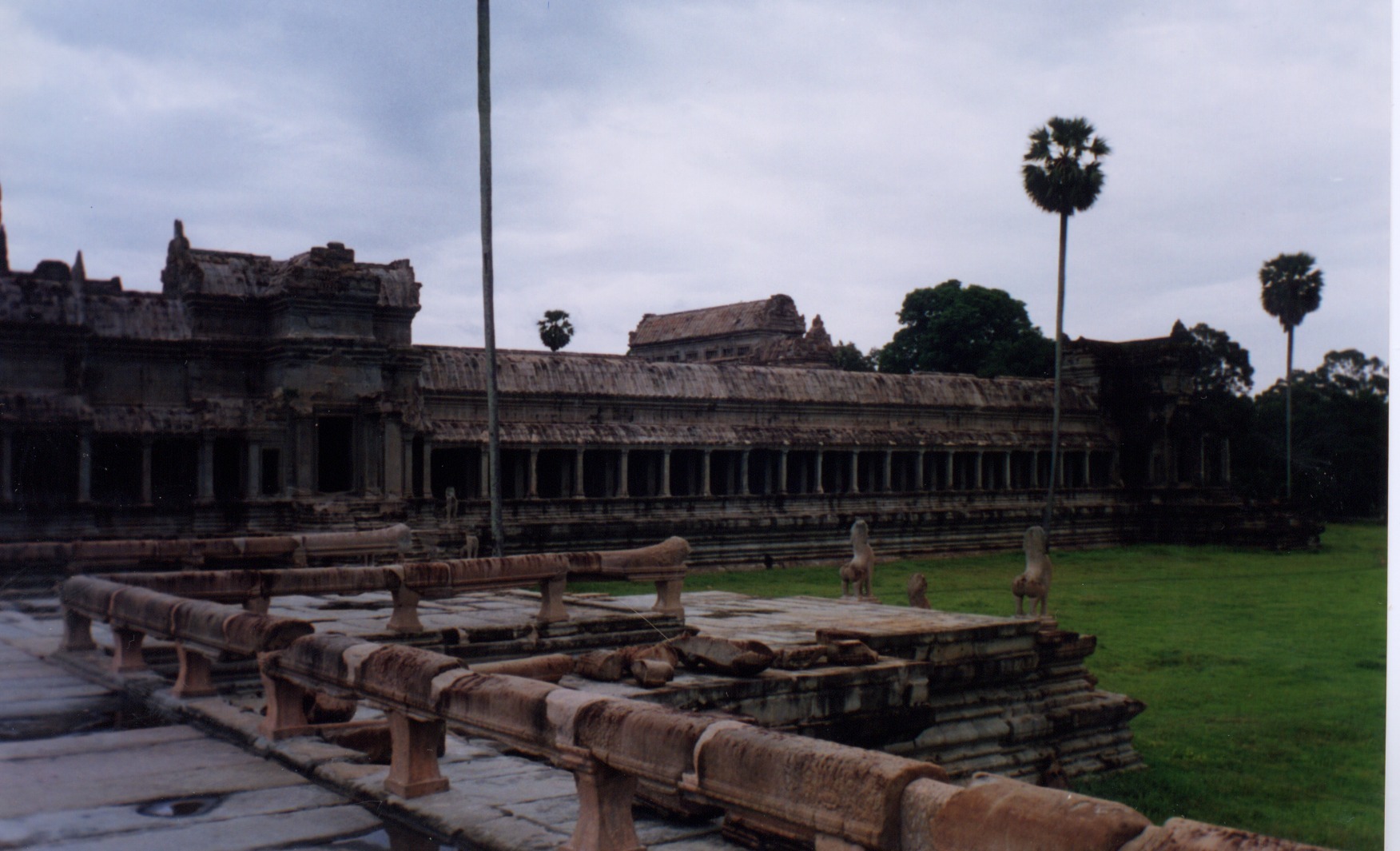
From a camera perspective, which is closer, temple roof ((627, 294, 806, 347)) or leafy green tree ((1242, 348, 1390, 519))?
leafy green tree ((1242, 348, 1390, 519))

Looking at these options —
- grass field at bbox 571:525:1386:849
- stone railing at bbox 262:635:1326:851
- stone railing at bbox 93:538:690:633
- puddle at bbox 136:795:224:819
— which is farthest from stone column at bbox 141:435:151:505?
puddle at bbox 136:795:224:819

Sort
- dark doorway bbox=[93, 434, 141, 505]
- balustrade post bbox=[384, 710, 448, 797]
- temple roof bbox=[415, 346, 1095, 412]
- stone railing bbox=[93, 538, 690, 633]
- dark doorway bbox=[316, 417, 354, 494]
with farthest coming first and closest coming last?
1. temple roof bbox=[415, 346, 1095, 412]
2. dark doorway bbox=[316, 417, 354, 494]
3. dark doorway bbox=[93, 434, 141, 505]
4. stone railing bbox=[93, 538, 690, 633]
5. balustrade post bbox=[384, 710, 448, 797]

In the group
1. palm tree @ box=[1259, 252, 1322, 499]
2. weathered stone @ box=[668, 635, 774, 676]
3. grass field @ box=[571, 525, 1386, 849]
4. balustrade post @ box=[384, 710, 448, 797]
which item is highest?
palm tree @ box=[1259, 252, 1322, 499]

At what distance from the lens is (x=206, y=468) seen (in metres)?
27.8

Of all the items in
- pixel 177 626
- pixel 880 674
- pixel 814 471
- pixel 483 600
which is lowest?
pixel 880 674

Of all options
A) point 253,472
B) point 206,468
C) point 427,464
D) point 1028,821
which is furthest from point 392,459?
point 1028,821

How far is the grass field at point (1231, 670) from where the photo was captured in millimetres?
13406

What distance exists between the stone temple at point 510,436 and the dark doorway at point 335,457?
0.06 metres

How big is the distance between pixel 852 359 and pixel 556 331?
22.9 meters

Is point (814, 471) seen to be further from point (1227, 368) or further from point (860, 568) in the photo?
point (1227, 368)

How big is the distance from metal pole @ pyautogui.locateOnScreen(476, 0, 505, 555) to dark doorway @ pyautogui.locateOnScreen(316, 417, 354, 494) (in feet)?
20.6

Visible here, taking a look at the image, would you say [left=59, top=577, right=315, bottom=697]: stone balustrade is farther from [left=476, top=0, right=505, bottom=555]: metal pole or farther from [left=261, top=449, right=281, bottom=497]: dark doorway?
[left=261, top=449, right=281, bottom=497]: dark doorway

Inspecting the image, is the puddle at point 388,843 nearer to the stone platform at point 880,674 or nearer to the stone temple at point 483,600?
the stone temple at point 483,600

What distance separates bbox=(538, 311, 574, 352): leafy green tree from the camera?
6431cm
